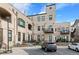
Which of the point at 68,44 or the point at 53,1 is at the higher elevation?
the point at 53,1

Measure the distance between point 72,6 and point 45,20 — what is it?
107 cm

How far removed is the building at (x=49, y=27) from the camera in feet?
23.8

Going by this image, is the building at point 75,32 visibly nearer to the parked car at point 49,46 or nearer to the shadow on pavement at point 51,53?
the shadow on pavement at point 51,53

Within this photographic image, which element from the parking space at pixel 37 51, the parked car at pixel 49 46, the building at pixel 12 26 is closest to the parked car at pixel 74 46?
the parking space at pixel 37 51

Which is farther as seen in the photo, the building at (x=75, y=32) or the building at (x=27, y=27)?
the building at (x=75, y=32)

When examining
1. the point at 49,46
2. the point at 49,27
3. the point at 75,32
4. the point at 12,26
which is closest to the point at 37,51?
the point at 49,46

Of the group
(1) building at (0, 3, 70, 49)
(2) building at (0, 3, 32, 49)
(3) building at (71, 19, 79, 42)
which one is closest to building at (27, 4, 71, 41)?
(1) building at (0, 3, 70, 49)

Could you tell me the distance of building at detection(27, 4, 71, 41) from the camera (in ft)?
23.8

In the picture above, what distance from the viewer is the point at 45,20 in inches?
293

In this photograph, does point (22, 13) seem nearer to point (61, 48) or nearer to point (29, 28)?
point (29, 28)

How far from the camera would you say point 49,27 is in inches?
286

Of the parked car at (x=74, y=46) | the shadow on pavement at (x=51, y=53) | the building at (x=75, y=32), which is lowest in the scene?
the shadow on pavement at (x=51, y=53)

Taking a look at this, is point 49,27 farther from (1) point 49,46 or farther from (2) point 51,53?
(2) point 51,53
